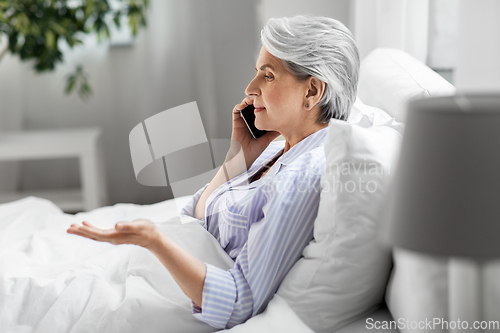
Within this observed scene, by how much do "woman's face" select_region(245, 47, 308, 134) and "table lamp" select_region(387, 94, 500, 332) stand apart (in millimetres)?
610

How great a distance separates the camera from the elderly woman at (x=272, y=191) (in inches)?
33.6

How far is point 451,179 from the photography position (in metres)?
0.41

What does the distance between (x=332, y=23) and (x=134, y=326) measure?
72 cm

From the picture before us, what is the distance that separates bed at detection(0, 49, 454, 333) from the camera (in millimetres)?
800

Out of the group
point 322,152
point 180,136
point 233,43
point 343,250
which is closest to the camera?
point 343,250

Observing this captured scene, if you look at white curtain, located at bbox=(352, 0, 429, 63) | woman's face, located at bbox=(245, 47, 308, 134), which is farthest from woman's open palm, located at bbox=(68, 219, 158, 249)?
white curtain, located at bbox=(352, 0, 429, 63)

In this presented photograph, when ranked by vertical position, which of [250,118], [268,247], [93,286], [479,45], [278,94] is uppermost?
[479,45]

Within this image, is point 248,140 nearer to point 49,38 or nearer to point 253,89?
point 253,89

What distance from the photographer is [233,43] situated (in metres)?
3.05

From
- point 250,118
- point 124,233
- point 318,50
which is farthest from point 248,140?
point 124,233

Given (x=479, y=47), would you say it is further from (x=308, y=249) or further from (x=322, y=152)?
(x=308, y=249)

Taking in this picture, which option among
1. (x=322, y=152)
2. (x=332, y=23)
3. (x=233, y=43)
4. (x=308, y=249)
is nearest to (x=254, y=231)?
(x=308, y=249)

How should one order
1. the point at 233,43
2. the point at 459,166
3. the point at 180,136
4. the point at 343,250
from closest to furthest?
the point at 459,166, the point at 343,250, the point at 180,136, the point at 233,43

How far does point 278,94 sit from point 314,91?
81 mm
